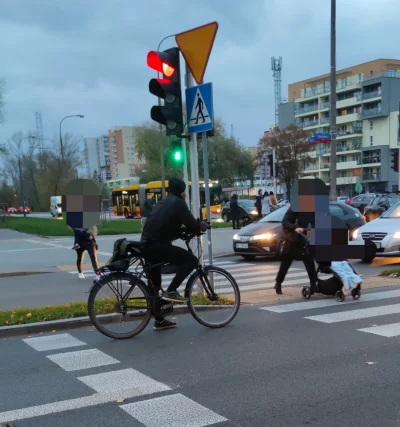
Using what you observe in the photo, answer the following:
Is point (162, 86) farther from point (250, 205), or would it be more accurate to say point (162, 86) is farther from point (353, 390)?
point (250, 205)

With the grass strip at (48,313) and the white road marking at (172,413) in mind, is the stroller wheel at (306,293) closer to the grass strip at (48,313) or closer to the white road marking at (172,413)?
the grass strip at (48,313)

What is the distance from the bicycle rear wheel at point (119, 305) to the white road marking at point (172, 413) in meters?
2.04

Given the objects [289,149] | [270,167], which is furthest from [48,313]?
[289,149]

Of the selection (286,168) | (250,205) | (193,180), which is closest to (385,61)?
(286,168)

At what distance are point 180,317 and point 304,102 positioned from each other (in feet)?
290

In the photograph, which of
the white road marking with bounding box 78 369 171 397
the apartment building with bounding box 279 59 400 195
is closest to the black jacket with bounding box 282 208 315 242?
the white road marking with bounding box 78 369 171 397

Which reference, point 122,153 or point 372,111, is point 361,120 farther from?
point 122,153

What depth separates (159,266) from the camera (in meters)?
6.04

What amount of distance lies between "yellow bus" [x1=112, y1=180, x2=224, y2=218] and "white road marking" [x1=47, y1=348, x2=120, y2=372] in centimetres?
3373

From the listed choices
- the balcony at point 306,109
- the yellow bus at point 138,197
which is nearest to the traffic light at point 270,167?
the yellow bus at point 138,197

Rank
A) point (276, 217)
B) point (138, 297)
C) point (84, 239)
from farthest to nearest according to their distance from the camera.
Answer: point (276, 217) < point (84, 239) < point (138, 297)

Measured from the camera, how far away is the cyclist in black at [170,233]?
5.87 m

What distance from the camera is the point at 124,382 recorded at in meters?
4.44

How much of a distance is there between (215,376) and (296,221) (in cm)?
390
